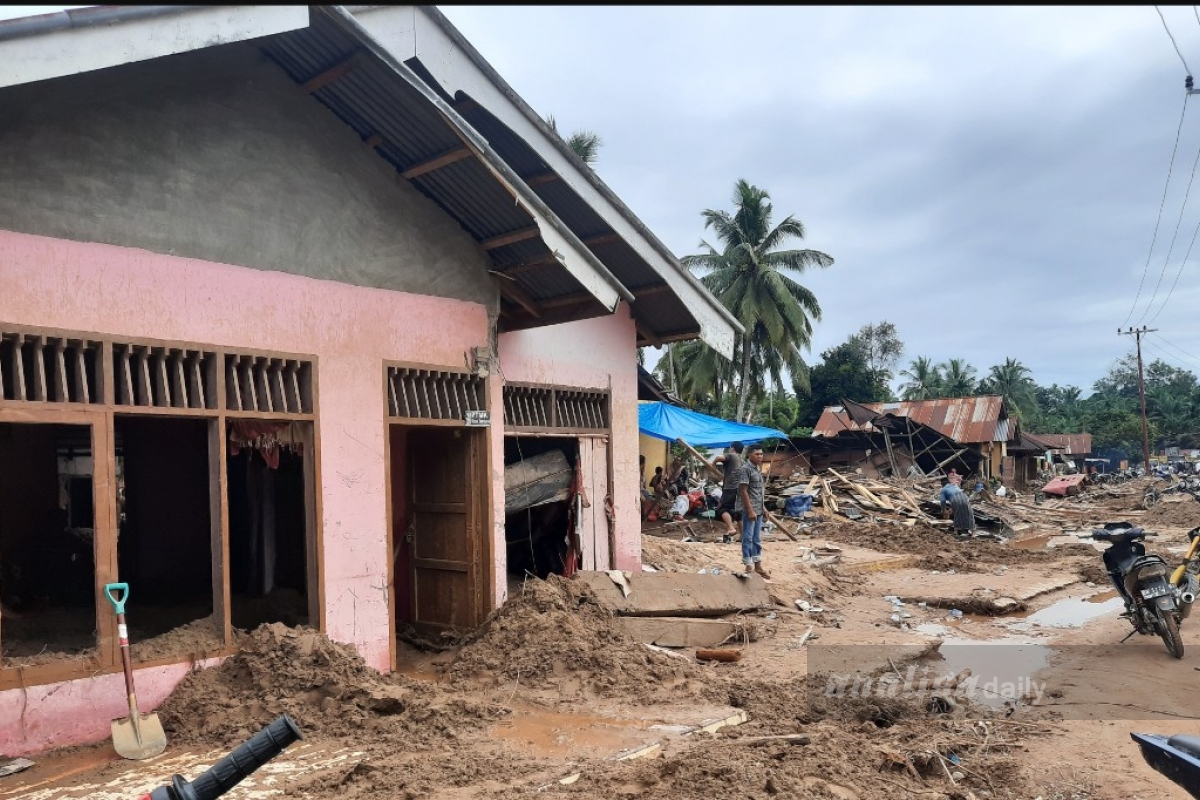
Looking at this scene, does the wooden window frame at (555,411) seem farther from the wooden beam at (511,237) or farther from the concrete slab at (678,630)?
the concrete slab at (678,630)

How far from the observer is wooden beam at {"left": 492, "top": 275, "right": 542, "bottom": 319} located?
8.80m

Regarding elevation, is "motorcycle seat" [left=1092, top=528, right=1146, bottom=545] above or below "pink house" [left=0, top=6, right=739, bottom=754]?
below

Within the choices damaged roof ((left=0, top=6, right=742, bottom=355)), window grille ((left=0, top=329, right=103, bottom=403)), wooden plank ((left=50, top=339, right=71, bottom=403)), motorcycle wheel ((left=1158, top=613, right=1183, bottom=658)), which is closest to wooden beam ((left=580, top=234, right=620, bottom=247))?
damaged roof ((left=0, top=6, right=742, bottom=355))

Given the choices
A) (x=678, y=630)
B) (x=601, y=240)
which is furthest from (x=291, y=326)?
(x=678, y=630)

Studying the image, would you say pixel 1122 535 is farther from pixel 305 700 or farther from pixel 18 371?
pixel 18 371

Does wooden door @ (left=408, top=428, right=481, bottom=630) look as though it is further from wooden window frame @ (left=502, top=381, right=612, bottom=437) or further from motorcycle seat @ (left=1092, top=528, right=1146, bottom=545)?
motorcycle seat @ (left=1092, top=528, right=1146, bottom=545)

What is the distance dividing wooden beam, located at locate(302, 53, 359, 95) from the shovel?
13.6ft

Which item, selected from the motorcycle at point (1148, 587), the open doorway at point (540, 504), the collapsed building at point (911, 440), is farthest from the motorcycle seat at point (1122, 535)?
the collapsed building at point (911, 440)

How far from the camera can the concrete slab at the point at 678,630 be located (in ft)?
28.8

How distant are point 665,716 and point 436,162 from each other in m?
4.90

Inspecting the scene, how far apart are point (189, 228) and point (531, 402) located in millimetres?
3869

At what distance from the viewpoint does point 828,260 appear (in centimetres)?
3644

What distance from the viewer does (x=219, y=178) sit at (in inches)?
A: 266

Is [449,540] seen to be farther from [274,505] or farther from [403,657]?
[274,505]
